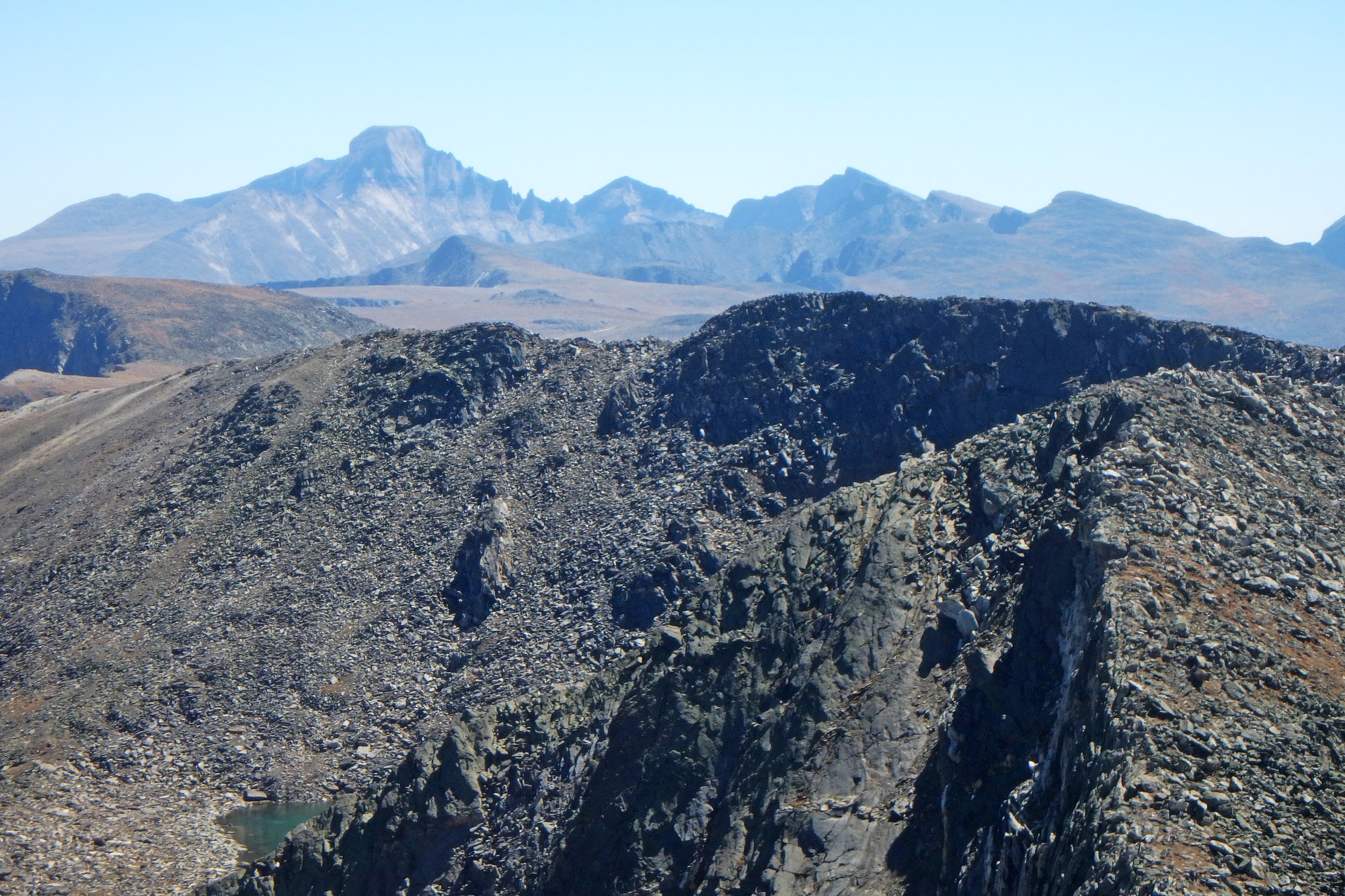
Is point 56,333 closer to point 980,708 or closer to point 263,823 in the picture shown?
point 263,823

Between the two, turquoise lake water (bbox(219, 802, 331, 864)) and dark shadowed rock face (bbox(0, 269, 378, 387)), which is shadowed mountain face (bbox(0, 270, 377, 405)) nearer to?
dark shadowed rock face (bbox(0, 269, 378, 387))

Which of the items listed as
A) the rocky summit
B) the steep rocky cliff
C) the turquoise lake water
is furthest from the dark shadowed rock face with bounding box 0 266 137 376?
the steep rocky cliff

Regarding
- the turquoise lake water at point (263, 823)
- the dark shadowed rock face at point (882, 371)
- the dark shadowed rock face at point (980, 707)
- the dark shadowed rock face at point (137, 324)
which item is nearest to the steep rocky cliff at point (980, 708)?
the dark shadowed rock face at point (980, 707)

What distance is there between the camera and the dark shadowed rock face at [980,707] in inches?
803

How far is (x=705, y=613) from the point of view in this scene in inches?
1500

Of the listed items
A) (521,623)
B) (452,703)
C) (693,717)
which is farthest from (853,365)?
(693,717)

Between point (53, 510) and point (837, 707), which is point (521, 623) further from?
point (53, 510)

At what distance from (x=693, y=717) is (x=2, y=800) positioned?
28082mm

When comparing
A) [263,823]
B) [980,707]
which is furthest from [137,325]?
[980,707]

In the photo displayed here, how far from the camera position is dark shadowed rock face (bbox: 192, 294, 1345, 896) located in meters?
20.4

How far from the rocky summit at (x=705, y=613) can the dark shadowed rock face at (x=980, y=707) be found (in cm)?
10

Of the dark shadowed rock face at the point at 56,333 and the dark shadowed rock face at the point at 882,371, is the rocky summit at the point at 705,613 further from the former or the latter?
the dark shadowed rock face at the point at 56,333

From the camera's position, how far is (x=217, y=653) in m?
53.3

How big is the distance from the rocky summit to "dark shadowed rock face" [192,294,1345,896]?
10cm
